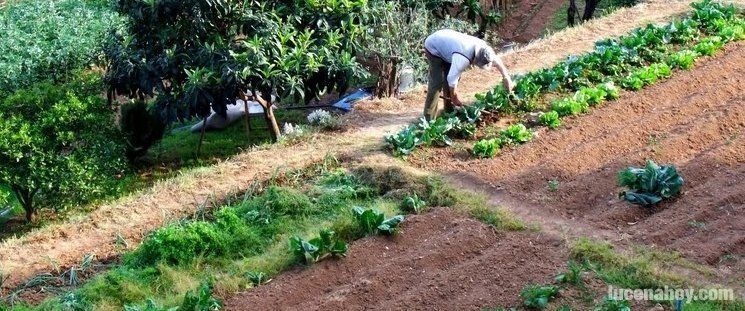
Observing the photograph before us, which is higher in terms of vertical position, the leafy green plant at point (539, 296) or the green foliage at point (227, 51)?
the green foliage at point (227, 51)

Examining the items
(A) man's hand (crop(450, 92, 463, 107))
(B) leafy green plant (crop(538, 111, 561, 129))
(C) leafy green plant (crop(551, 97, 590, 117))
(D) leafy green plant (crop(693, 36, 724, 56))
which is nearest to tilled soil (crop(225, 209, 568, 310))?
(A) man's hand (crop(450, 92, 463, 107))

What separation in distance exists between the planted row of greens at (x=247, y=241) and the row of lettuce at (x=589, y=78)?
1006 mm

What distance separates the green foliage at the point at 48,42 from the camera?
1325 centimetres

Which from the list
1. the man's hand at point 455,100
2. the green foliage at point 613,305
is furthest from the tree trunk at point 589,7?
the green foliage at point 613,305

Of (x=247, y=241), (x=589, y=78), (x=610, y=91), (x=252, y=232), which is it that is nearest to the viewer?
(x=247, y=241)

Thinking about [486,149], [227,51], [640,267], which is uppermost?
[227,51]

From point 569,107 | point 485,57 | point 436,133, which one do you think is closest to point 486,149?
point 436,133

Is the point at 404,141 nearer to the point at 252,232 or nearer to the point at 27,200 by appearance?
the point at 252,232

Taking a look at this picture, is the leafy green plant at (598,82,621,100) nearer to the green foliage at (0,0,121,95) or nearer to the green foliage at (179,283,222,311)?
the green foliage at (179,283,222,311)

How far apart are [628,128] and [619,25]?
430 centimetres

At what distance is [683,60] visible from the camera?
38.7 ft

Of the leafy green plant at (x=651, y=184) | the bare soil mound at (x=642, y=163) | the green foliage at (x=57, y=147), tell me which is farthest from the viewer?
the green foliage at (x=57, y=147)

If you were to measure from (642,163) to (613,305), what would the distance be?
3.02 meters

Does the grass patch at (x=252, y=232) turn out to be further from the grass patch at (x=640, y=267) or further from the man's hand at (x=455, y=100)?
the man's hand at (x=455, y=100)
